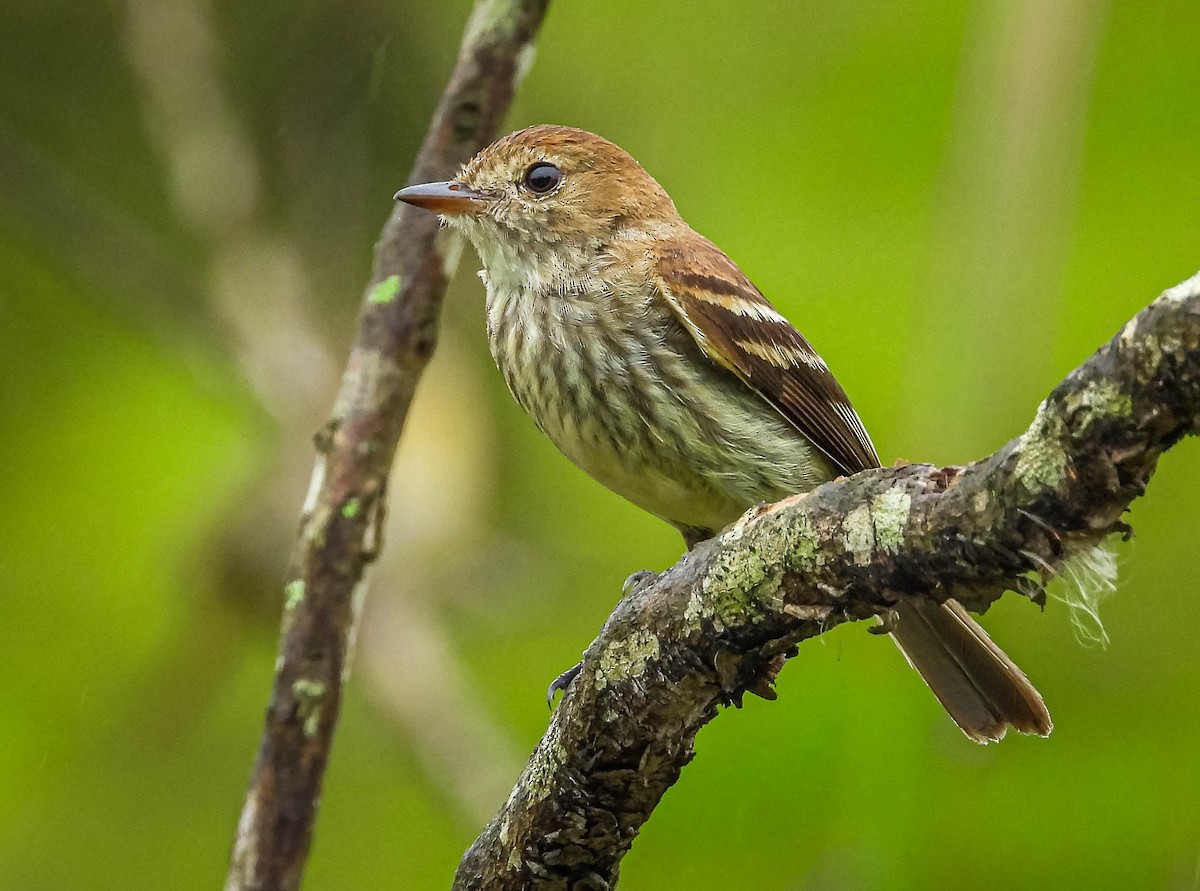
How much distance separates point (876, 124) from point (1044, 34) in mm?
1578

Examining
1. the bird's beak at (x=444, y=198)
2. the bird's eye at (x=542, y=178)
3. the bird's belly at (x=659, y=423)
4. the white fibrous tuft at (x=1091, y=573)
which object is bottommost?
the white fibrous tuft at (x=1091, y=573)

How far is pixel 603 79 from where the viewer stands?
5.63 meters

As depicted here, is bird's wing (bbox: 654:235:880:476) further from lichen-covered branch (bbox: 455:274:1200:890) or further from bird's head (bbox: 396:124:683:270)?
lichen-covered branch (bbox: 455:274:1200:890)

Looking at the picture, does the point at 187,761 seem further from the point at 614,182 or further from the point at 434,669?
the point at 614,182

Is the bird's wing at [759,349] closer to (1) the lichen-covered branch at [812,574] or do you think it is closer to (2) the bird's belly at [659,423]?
(2) the bird's belly at [659,423]

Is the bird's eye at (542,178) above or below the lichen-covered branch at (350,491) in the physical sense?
above

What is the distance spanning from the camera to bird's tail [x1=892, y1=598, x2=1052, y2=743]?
2848 millimetres

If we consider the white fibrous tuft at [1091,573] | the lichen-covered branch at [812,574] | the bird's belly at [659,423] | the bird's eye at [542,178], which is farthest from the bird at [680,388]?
the white fibrous tuft at [1091,573]

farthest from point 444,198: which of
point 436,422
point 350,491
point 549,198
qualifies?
point 436,422

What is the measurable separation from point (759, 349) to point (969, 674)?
762 mm


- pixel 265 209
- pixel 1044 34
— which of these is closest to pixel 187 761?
pixel 265 209

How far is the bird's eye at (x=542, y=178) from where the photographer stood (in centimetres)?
347

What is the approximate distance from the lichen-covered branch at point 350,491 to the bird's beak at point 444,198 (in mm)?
84

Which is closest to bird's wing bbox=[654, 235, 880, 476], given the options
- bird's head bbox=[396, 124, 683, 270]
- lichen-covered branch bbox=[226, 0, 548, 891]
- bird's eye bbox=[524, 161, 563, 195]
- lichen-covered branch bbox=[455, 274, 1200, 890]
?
bird's head bbox=[396, 124, 683, 270]
